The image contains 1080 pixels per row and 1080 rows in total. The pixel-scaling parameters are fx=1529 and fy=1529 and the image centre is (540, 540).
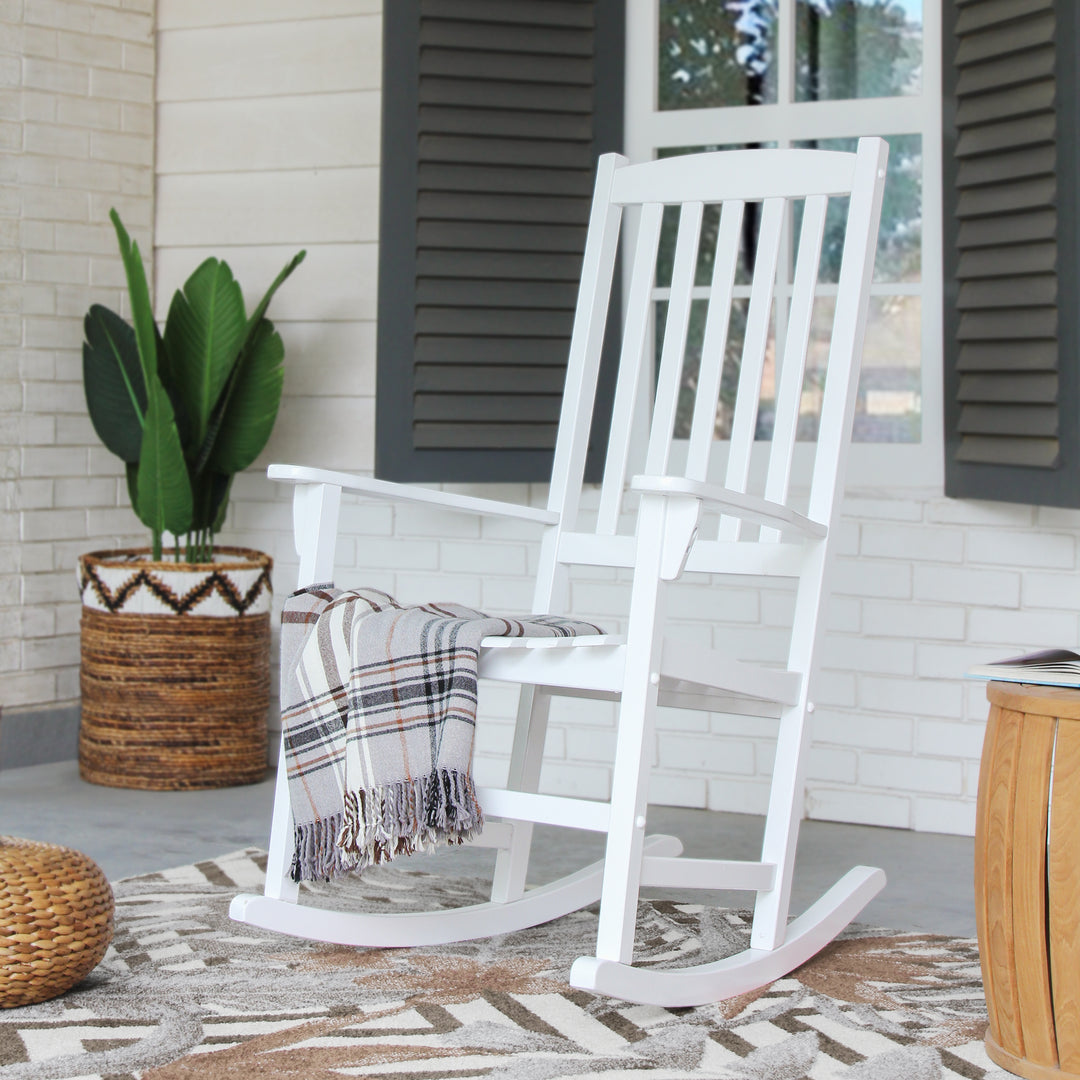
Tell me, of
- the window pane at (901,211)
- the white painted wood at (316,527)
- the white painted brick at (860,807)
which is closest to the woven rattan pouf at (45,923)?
the white painted wood at (316,527)

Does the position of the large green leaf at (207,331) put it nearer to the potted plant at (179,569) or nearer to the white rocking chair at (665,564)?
the potted plant at (179,569)

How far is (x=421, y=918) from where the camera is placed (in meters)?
2.10

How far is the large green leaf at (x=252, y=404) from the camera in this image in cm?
333

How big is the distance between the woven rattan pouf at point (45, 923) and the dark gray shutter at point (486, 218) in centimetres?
140

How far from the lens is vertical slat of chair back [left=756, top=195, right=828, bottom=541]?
86.4 inches

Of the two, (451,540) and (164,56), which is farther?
(164,56)

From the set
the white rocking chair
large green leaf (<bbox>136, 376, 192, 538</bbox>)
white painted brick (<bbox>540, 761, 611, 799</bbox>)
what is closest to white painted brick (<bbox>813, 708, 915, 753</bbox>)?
white painted brick (<bbox>540, 761, 611, 799</bbox>)

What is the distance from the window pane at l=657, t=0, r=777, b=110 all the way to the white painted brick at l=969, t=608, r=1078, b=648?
1.14 metres

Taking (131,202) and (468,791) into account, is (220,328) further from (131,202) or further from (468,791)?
(468,791)

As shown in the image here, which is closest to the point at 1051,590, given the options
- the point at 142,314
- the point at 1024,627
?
the point at 1024,627

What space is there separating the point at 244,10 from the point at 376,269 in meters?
0.70

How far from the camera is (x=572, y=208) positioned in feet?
10.2

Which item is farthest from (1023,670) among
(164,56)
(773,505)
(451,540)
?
(164,56)

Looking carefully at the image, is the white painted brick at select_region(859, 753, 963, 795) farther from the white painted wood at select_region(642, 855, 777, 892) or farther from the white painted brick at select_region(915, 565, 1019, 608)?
the white painted wood at select_region(642, 855, 777, 892)
